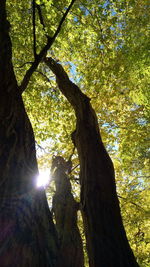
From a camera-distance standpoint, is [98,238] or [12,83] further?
[12,83]

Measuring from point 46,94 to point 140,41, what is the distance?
16.5ft

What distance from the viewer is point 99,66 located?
30.4 feet

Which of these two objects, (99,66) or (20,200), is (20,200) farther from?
(99,66)

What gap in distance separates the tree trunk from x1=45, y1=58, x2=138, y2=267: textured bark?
124 centimetres

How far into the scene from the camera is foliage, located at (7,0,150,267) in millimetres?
7562

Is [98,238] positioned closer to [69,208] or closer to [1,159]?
[1,159]

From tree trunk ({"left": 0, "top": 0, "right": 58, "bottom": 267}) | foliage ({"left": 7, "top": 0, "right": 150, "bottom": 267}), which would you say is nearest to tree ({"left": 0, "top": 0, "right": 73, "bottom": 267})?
tree trunk ({"left": 0, "top": 0, "right": 58, "bottom": 267})

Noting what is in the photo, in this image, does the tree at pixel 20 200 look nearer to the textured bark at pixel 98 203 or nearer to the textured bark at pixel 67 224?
the textured bark at pixel 98 203

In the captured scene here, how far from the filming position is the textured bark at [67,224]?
18.8ft

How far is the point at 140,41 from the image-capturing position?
773 cm

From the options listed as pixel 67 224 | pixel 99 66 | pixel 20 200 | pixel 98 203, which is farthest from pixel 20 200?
pixel 99 66

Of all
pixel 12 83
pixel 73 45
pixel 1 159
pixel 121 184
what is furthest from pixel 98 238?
pixel 121 184

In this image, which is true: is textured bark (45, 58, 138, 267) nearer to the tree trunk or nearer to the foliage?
the tree trunk

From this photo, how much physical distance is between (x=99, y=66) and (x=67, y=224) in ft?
22.1
